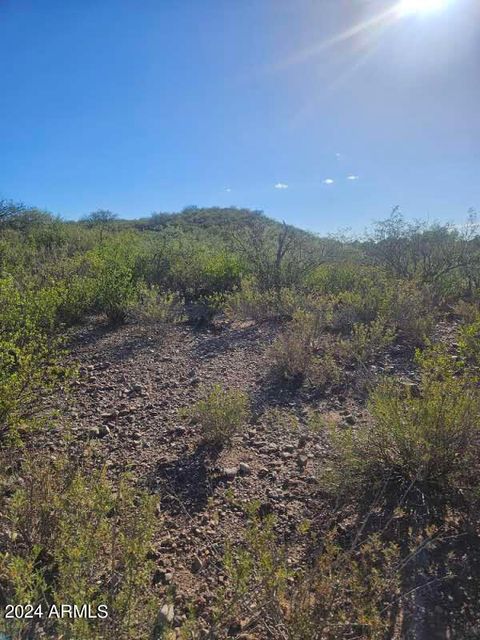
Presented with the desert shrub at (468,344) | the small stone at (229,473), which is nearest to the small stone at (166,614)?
the small stone at (229,473)

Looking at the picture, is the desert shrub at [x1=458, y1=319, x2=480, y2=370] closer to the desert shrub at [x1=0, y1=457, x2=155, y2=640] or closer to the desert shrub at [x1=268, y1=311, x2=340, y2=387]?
the desert shrub at [x1=268, y1=311, x2=340, y2=387]

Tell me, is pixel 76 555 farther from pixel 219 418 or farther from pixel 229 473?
pixel 219 418

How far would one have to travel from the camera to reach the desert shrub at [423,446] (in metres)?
2.13

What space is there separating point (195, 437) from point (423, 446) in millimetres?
1563

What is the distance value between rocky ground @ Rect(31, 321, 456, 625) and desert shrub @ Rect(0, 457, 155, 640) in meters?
0.20

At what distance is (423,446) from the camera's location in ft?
6.99

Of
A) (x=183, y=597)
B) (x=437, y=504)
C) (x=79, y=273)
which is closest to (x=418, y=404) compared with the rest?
(x=437, y=504)

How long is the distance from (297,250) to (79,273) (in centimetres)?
388

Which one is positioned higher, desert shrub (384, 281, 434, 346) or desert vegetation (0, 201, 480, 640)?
desert shrub (384, 281, 434, 346)

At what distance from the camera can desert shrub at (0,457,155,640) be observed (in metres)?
1.41

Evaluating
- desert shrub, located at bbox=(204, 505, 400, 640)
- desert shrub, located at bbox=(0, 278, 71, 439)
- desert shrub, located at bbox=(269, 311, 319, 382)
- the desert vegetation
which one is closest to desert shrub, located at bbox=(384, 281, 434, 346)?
the desert vegetation

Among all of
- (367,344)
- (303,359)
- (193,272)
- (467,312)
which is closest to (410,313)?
(467,312)

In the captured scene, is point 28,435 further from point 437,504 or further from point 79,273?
point 79,273

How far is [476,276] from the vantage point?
7016mm
